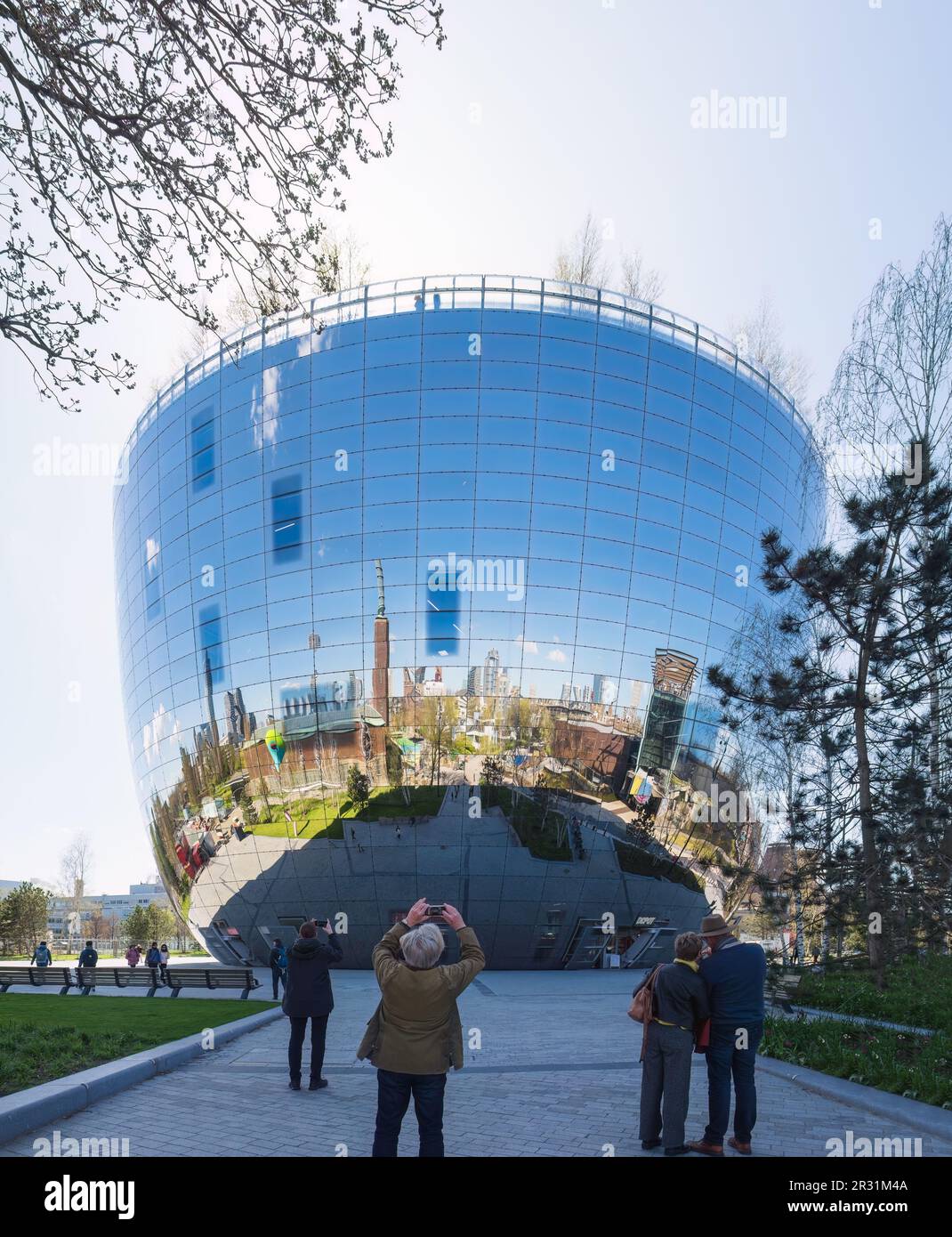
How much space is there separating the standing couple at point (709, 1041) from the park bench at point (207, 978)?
16245 millimetres

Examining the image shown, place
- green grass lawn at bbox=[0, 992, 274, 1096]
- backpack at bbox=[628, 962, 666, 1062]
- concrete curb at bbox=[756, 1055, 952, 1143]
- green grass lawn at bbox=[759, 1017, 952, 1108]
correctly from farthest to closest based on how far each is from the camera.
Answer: green grass lawn at bbox=[0, 992, 274, 1096]
green grass lawn at bbox=[759, 1017, 952, 1108]
concrete curb at bbox=[756, 1055, 952, 1143]
backpack at bbox=[628, 962, 666, 1062]

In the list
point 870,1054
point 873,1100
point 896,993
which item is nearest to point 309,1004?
point 873,1100

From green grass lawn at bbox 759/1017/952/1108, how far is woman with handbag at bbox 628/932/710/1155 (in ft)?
9.16

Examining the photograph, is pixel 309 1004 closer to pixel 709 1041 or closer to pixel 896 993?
pixel 709 1041

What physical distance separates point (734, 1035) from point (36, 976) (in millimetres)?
23719

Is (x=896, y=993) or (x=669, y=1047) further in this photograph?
(x=896, y=993)

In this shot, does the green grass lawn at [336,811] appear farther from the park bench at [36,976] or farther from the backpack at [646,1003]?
the backpack at [646,1003]

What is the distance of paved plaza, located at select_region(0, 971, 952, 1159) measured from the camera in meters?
6.63

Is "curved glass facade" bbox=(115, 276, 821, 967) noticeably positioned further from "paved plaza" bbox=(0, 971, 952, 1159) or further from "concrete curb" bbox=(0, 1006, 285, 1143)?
"concrete curb" bbox=(0, 1006, 285, 1143)

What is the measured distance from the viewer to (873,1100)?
26.5ft

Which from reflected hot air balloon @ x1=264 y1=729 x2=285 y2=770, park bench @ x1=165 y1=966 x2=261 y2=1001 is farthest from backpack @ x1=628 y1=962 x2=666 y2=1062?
reflected hot air balloon @ x1=264 y1=729 x2=285 y2=770

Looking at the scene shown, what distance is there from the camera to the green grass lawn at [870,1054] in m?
8.27

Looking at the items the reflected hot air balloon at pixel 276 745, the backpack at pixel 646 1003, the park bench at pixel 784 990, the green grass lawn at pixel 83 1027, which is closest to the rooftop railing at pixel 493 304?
the reflected hot air balloon at pixel 276 745
